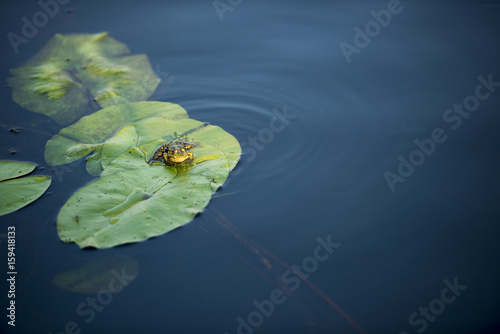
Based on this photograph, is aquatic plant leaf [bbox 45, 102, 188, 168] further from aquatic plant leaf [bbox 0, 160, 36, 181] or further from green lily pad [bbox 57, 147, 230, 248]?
green lily pad [bbox 57, 147, 230, 248]

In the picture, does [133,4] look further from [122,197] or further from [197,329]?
[197,329]

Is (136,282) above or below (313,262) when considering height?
below

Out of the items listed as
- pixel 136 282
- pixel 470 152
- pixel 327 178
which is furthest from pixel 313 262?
pixel 470 152
